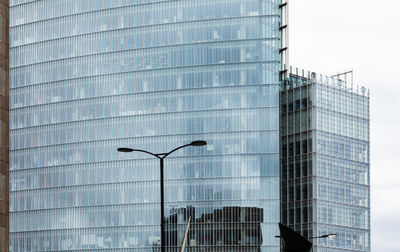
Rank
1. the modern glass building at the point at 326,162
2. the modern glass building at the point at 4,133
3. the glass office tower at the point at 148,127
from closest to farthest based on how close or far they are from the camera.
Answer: the modern glass building at the point at 4,133, the glass office tower at the point at 148,127, the modern glass building at the point at 326,162

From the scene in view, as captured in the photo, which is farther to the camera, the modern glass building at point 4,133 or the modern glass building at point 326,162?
the modern glass building at point 326,162

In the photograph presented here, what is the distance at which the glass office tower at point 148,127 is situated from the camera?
12388 cm

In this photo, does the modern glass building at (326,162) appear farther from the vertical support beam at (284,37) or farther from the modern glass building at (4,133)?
the modern glass building at (4,133)

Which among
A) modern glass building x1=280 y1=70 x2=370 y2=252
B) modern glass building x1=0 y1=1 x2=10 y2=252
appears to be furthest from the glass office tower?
modern glass building x1=0 y1=1 x2=10 y2=252

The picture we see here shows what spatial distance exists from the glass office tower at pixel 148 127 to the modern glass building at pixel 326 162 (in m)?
7.29

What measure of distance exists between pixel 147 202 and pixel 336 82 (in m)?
34.5

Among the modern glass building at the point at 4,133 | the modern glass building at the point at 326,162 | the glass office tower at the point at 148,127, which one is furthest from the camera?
the modern glass building at the point at 326,162

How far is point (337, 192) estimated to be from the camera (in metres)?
131

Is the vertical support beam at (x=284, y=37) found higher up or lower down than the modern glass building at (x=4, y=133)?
higher up

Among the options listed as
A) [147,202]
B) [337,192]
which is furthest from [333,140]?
[147,202]

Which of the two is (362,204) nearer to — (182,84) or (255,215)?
(255,215)

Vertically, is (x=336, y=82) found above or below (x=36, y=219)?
above

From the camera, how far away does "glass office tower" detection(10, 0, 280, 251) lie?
12388cm

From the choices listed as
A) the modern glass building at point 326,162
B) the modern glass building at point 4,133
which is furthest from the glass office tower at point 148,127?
the modern glass building at point 4,133
